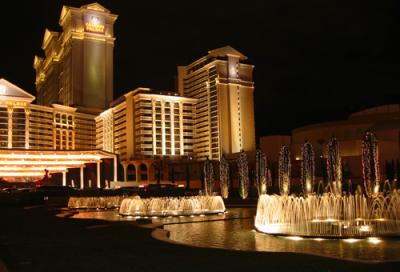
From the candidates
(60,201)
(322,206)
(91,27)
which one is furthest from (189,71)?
(322,206)

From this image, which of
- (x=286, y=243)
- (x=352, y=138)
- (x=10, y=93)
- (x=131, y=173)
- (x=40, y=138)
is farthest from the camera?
(x=40, y=138)

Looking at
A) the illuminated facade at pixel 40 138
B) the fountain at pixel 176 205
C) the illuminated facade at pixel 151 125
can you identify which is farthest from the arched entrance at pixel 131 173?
the fountain at pixel 176 205

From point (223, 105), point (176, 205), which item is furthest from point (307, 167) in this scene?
point (223, 105)

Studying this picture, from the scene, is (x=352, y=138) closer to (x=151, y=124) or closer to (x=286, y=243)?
(x=151, y=124)

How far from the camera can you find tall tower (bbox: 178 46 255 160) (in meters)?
131

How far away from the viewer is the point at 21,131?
12038cm

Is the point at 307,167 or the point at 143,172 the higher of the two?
the point at 143,172

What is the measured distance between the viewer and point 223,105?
132 m

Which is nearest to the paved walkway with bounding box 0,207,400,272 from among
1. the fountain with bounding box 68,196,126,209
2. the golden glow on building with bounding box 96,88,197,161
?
the fountain with bounding box 68,196,126,209

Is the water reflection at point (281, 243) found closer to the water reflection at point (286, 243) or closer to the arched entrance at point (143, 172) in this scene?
the water reflection at point (286, 243)

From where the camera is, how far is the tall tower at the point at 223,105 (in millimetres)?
131000

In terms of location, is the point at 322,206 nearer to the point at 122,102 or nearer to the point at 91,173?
the point at 91,173

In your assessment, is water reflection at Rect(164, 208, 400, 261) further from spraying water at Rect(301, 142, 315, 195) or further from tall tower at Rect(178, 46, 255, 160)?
tall tower at Rect(178, 46, 255, 160)

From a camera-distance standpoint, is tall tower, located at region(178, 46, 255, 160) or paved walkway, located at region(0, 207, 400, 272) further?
tall tower, located at region(178, 46, 255, 160)
